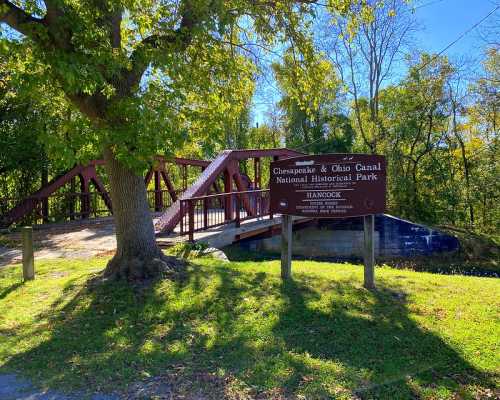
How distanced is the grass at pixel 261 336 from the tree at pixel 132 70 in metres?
0.99

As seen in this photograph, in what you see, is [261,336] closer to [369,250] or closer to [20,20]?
[369,250]

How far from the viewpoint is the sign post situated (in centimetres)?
606

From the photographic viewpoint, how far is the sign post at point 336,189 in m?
6.06

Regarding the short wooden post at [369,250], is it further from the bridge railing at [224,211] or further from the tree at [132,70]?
the bridge railing at [224,211]

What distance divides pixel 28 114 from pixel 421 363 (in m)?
13.8

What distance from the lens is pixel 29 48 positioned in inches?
203

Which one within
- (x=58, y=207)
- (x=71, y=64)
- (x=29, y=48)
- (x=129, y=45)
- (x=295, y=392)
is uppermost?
(x=129, y=45)

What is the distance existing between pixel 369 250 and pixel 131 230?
335 centimetres

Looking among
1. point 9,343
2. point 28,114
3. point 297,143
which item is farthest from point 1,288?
point 297,143

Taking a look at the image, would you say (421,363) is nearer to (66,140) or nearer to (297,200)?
(297,200)

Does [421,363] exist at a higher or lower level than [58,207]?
lower

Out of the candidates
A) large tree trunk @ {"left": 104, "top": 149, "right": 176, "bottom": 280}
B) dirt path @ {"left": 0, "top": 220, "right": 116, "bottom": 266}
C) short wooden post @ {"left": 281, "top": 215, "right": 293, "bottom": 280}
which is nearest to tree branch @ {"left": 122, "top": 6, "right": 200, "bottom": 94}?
large tree trunk @ {"left": 104, "top": 149, "right": 176, "bottom": 280}

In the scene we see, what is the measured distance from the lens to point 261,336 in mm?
4738

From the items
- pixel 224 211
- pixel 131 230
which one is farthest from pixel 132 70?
pixel 224 211
